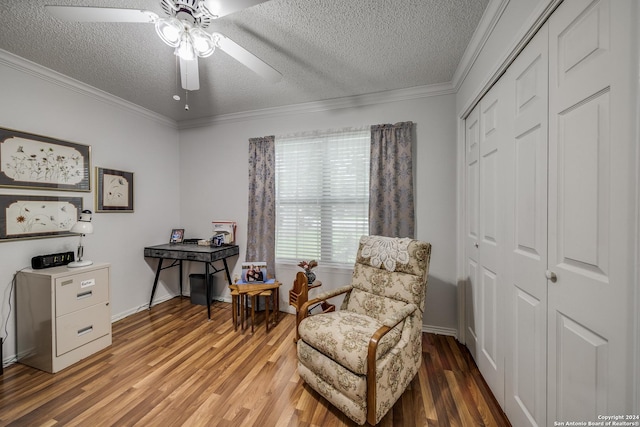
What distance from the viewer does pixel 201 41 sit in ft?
4.44

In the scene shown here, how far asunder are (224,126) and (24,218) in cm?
213

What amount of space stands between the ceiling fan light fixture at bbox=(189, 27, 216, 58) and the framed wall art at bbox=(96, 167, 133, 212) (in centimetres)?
210

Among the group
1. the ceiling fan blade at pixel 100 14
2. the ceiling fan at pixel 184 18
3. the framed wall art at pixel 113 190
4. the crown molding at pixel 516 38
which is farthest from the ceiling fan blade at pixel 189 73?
the crown molding at pixel 516 38

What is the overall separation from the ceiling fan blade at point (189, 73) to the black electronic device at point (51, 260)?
1.94m

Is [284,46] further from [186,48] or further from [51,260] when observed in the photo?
[51,260]

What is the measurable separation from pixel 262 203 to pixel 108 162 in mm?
1743

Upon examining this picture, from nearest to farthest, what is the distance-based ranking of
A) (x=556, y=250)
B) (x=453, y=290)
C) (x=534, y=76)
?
(x=556, y=250), (x=534, y=76), (x=453, y=290)

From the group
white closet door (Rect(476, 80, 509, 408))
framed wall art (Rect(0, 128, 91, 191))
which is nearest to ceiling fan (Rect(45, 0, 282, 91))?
framed wall art (Rect(0, 128, 91, 191))

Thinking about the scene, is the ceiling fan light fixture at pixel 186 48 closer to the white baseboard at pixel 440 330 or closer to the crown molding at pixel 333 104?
the crown molding at pixel 333 104

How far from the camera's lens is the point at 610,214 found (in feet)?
2.59

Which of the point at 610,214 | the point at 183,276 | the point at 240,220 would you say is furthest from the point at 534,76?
the point at 183,276

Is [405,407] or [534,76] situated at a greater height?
[534,76]

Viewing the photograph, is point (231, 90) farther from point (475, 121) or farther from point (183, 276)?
point (183, 276)

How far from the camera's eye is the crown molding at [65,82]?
1.94 metres
